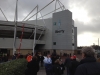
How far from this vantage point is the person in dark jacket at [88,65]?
8.57ft

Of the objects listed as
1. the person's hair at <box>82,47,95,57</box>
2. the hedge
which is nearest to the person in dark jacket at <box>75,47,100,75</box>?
the person's hair at <box>82,47,95,57</box>

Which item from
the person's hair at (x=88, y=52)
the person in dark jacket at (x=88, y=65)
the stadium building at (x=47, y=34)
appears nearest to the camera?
the person in dark jacket at (x=88, y=65)

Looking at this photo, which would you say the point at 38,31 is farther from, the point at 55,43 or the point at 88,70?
the point at 88,70

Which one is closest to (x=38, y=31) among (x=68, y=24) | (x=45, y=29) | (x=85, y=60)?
(x=45, y=29)

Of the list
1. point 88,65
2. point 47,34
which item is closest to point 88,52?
point 88,65

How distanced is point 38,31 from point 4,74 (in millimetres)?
41556

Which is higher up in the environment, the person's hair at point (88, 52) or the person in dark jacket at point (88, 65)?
the person's hair at point (88, 52)

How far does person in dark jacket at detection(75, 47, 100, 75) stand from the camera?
8.57ft

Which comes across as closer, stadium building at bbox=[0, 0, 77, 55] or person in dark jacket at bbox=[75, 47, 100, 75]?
person in dark jacket at bbox=[75, 47, 100, 75]

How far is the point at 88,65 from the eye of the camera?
8.88ft

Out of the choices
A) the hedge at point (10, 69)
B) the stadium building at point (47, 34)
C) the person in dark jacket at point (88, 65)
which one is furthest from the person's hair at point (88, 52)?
the stadium building at point (47, 34)

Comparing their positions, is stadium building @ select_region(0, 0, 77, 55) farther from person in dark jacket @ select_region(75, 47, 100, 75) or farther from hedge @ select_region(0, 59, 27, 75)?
person in dark jacket @ select_region(75, 47, 100, 75)

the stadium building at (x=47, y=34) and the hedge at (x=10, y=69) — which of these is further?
the stadium building at (x=47, y=34)

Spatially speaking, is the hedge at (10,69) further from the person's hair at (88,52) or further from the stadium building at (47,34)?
the stadium building at (47,34)
